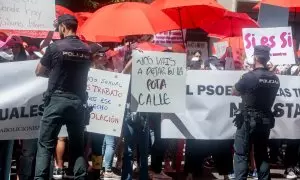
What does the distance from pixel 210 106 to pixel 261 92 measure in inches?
46.7

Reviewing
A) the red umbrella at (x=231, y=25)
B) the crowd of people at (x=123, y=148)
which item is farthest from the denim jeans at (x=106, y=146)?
the red umbrella at (x=231, y=25)

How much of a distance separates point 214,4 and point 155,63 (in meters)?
2.70

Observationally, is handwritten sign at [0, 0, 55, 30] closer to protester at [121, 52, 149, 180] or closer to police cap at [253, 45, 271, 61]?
protester at [121, 52, 149, 180]

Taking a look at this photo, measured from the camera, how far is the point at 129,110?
24.9ft

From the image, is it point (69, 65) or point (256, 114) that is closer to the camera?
point (69, 65)

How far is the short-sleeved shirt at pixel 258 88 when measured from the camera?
725 centimetres

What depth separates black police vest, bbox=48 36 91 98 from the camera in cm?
637

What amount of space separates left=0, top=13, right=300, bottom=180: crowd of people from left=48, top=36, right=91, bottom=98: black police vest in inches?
1.4

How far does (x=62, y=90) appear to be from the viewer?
6438 mm

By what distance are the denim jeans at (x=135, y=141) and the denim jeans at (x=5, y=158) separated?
54.1 inches

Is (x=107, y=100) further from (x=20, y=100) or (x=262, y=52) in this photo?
(x=262, y=52)

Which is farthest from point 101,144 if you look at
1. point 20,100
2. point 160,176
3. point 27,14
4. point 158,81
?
point 27,14

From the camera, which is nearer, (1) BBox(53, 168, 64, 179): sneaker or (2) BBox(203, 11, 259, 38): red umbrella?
(1) BBox(53, 168, 64, 179): sneaker

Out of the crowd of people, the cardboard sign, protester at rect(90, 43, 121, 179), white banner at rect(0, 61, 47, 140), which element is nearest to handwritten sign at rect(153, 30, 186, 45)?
the crowd of people
